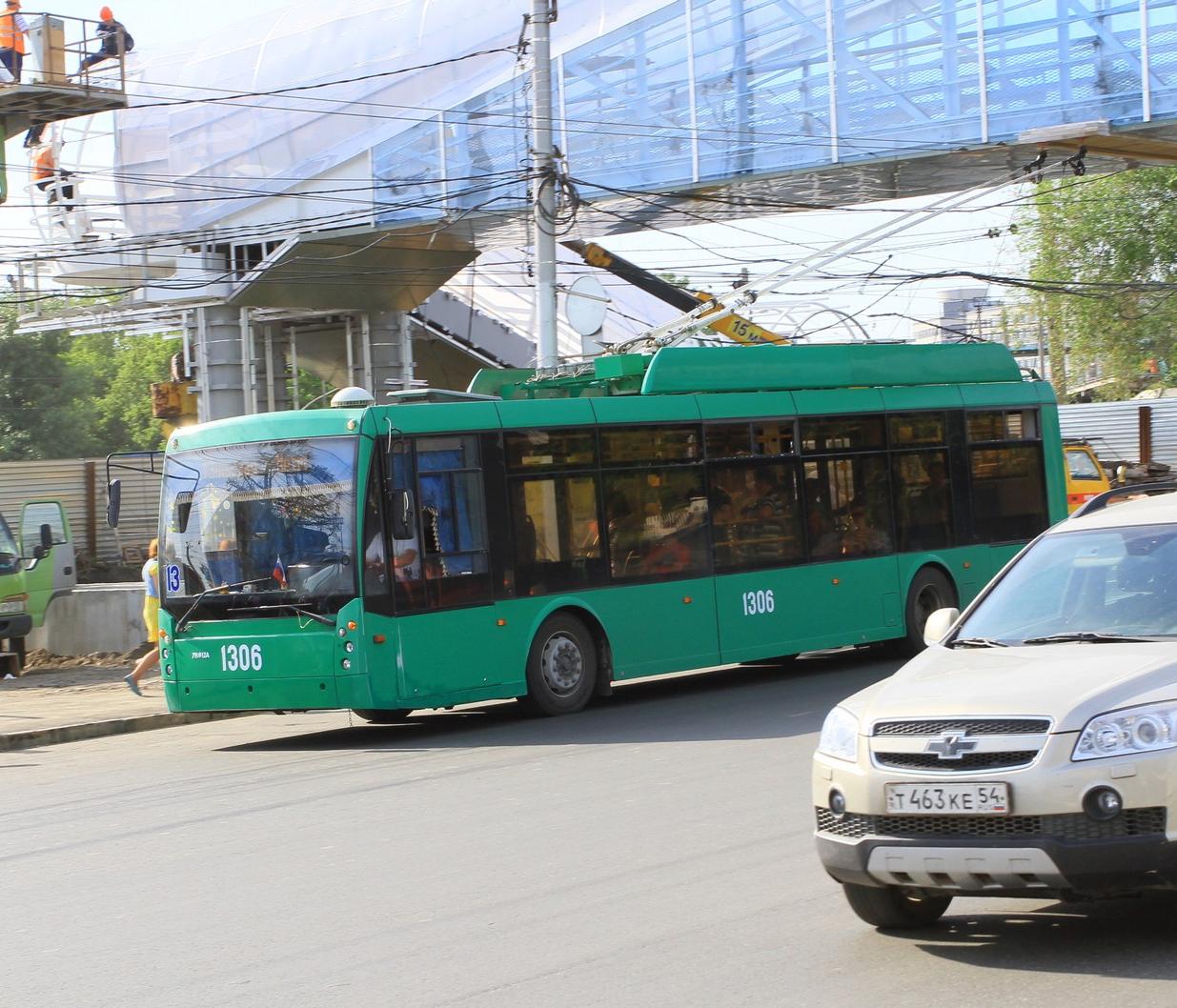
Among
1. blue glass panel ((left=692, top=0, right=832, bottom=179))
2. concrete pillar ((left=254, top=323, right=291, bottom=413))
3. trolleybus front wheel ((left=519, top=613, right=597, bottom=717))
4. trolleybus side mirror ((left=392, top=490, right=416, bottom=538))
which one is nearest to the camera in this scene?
trolleybus side mirror ((left=392, top=490, right=416, bottom=538))

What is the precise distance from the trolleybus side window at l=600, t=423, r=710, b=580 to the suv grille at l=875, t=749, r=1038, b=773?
939 cm

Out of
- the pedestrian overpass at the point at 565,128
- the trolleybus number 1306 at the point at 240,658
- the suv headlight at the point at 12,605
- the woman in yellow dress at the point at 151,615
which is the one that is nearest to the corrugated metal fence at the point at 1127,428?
the pedestrian overpass at the point at 565,128

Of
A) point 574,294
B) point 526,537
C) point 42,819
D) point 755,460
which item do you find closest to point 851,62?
point 574,294

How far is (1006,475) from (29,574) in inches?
497

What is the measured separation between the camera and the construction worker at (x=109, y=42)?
25156 mm

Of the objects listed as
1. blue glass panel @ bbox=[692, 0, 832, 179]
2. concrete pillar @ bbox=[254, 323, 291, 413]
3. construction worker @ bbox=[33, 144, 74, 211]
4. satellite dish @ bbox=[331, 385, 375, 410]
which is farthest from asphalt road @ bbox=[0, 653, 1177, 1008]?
concrete pillar @ bbox=[254, 323, 291, 413]

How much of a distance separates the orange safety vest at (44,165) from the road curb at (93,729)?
815 inches

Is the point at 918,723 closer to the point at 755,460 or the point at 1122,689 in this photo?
the point at 1122,689

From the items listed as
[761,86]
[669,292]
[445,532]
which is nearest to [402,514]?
[445,532]

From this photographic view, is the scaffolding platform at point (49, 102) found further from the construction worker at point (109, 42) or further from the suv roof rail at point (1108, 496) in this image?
the suv roof rail at point (1108, 496)

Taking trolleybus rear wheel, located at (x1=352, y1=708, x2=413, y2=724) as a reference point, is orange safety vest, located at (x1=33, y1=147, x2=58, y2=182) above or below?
above

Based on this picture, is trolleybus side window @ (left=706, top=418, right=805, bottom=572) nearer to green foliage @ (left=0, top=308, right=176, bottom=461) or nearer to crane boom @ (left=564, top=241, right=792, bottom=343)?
crane boom @ (left=564, top=241, right=792, bottom=343)

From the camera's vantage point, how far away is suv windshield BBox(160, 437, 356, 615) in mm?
13375

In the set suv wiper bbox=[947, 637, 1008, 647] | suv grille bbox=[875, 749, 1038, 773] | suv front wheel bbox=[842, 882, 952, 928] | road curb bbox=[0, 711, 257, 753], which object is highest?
suv wiper bbox=[947, 637, 1008, 647]
